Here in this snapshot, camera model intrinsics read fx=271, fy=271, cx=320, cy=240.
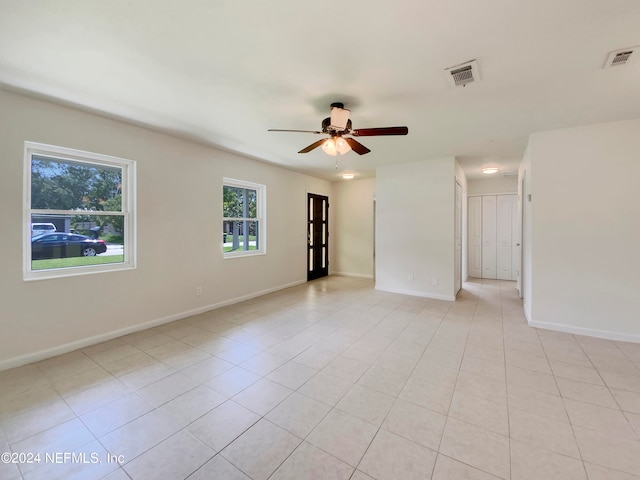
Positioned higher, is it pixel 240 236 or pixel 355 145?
pixel 355 145

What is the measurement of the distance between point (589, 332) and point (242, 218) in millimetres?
5245

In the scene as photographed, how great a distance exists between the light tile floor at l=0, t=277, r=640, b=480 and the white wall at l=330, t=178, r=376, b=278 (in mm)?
3659

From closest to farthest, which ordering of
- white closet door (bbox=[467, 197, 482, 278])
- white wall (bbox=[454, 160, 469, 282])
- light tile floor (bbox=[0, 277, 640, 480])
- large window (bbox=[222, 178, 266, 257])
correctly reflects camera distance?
light tile floor (bbox=[0, 277, 640, 480]) < large window (bbox=[222, 178, 266, 257]) < white wall (bbox=[454, 160, 469, 282]) < white closet door (bbox=[467, 197, 482, 278])

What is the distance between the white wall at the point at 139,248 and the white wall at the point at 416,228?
2.26m

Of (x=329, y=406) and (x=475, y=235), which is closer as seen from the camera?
(x=329, y=406)

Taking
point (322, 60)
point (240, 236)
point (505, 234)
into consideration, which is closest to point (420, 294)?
point (505, 234)

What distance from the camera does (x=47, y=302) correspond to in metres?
2.76

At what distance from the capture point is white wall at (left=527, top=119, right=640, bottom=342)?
3.16m

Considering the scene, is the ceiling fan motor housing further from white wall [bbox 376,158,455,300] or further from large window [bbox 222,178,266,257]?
white wall [bbox 376,158,455,300]

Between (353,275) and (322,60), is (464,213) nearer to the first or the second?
(353,275)

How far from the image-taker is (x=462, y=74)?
221 cm

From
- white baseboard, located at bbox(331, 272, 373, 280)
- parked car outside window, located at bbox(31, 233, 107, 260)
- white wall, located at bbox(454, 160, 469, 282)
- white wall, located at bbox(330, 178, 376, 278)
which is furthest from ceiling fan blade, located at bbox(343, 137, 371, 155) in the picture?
white baseboard, located at bbox(331, 272, 373, 280)

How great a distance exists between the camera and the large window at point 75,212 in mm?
2754

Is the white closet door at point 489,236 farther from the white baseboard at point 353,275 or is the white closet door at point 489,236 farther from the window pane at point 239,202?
the window pane at point 239,202
